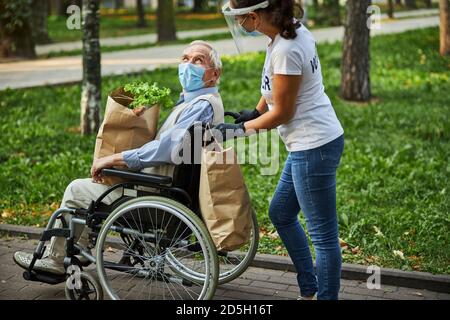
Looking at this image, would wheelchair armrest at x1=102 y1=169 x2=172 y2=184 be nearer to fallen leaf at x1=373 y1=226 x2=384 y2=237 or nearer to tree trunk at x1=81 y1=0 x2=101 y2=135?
fallen leaf at x1=373 y1=226 x2=384 y2=237

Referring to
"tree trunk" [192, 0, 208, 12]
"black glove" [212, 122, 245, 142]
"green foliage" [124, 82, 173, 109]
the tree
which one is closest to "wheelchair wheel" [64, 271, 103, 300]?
"green foliage" [124, 82, 173, 109]

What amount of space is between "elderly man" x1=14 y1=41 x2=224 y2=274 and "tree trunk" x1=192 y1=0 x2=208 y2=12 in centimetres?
3476

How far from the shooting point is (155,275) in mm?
4102

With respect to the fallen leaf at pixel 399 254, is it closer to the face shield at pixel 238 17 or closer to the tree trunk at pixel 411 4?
the face shield at pixel 238 17

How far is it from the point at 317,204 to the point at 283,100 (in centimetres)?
56

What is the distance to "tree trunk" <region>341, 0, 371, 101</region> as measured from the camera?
11055 mm

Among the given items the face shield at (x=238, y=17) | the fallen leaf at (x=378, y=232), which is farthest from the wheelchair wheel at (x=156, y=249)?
the fallen leaf at (x=378, y=232)

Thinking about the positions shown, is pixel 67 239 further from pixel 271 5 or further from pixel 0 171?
pixel 0 171

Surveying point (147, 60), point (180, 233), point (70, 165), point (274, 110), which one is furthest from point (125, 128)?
point (147, 60)

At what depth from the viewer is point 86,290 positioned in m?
4.12

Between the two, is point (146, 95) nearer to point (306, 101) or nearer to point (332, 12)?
point (306, 101)

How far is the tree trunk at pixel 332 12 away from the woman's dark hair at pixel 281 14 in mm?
25165

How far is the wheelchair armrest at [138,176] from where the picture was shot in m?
3.85
